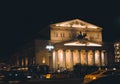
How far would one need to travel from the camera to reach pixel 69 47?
93812 millimetres

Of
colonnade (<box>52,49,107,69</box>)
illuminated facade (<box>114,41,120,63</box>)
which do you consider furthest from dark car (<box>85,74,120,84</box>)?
illuminated facade (<box>114,41,120,63</box>)

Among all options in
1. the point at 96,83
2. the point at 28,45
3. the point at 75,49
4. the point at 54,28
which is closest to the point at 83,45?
the point at 75,49

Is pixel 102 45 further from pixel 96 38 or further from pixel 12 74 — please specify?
pixel 12 74

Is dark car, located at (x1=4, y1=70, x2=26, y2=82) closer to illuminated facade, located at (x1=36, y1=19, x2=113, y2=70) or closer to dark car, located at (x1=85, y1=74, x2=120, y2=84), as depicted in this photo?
dark car, located at (x1=85, y1=74, x2=120, y2=84)

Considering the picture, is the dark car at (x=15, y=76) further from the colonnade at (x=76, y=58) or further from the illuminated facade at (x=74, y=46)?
the colonnade at (x=76, y=58)

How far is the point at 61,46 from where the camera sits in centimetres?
9362

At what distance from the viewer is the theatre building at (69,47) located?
92688 mm

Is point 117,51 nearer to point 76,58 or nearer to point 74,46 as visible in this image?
point 76,58

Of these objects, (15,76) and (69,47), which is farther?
(69,47)

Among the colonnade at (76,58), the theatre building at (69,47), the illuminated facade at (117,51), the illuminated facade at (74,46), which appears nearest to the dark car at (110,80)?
the theatre building at (69,47)

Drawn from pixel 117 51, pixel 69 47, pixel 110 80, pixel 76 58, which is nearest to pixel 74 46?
pixel 69 47

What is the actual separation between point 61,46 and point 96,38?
13078mm

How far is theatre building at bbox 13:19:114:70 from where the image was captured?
304 feet

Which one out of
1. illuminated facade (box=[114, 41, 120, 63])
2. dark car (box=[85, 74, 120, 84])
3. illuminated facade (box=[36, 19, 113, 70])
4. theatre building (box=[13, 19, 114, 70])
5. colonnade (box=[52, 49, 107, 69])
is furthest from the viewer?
illuminated facade (box=[114, 41, 120, 63])
